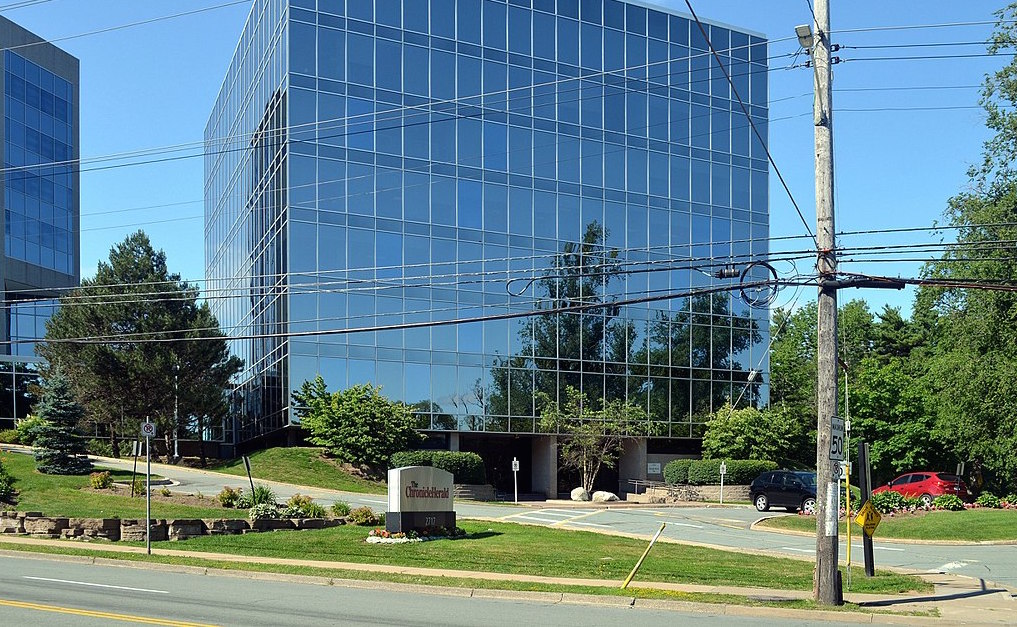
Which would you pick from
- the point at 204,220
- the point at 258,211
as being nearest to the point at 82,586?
the point at 258,211

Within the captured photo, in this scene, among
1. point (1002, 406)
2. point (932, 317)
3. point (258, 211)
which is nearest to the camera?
point (1002, 406)

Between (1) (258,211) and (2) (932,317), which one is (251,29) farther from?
(2) (932,317)

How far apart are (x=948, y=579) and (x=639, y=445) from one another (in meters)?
39.2

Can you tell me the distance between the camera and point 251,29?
193ft

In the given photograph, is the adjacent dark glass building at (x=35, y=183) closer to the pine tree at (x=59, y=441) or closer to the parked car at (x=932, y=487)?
the pine tree at (x=59, y=441)

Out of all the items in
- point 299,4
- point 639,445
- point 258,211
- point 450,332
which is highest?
point 299,4

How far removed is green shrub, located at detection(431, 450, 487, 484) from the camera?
47594mm

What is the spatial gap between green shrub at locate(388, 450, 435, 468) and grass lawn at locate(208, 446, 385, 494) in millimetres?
1282

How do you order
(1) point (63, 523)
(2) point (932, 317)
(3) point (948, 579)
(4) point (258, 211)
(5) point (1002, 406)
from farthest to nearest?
(2) point (932, 317)
(4) point (258, 211)
(5) point (1002, 406)
(1) point (63, 523)
(3) point (948, 579)

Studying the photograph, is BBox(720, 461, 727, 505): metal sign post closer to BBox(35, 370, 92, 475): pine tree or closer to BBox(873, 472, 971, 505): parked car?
BBox(873, 472, 971, 505): parked car

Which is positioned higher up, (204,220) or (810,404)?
(204,220)

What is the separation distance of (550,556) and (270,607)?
30.1ft

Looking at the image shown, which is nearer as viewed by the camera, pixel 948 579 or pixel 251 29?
pixel 948 579

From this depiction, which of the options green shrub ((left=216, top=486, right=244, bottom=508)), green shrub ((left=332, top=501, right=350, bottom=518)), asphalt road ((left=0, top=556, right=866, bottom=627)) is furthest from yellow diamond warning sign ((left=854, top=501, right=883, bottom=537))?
green shrub ((left=216, top=486, right=244, bottom=508))
